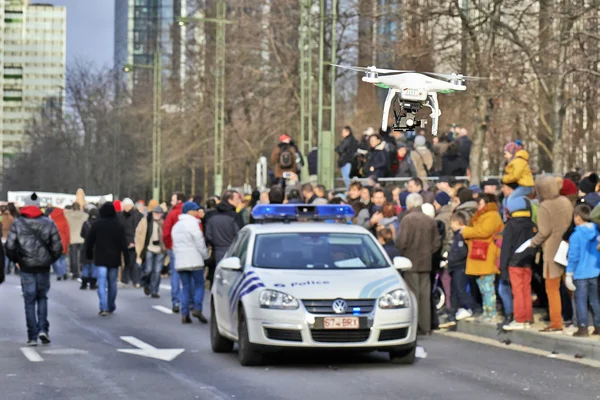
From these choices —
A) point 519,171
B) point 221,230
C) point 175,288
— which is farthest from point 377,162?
point 519,171

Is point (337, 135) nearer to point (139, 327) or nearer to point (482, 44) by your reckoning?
point (482, 44)

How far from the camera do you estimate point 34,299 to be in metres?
18.4

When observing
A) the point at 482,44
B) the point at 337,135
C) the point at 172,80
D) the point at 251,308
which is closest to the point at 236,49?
the point at 337,135

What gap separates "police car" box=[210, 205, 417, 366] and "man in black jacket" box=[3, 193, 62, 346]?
2.61 meters

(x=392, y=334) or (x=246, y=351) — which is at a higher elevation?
(x=392, y=334)

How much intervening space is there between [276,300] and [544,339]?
12.3 ft

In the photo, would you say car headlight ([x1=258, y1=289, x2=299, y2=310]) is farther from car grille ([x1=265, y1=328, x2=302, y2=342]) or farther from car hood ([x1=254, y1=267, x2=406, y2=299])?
car grille ([x1=265, y1=328, x2=302, y2=342])

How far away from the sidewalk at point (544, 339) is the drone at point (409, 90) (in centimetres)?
1040

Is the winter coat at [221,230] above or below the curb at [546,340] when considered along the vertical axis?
above

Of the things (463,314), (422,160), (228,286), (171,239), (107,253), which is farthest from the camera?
(422,160)

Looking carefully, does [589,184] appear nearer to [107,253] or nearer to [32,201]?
[32,201]

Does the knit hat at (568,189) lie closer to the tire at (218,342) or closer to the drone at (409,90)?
the tire at (218,342)

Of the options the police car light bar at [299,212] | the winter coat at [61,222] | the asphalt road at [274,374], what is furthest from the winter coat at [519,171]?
the winter coat at [61,222]

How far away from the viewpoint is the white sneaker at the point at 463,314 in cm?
2009
